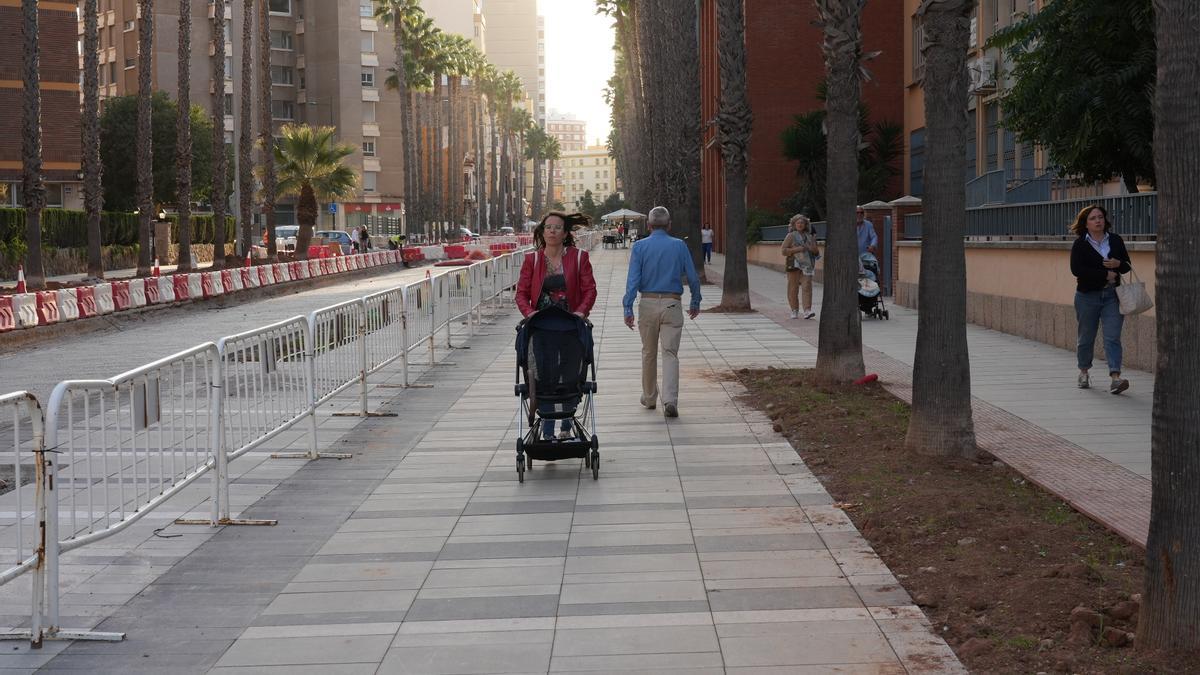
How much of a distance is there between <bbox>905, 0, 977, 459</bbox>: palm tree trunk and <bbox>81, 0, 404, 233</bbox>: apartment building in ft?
291

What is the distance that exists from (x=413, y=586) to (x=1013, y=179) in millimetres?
24757

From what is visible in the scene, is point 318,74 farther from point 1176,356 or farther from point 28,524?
point 1176,356

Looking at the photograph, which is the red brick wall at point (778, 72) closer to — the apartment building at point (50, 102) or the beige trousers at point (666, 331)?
the apartment building at point (50, 102)

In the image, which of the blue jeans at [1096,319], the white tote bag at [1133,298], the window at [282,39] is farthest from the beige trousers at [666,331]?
the window at [282,39]

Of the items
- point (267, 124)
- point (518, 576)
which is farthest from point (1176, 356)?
point (267, 124)

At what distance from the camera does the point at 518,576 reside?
274 inches

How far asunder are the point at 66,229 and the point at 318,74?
55.2 m

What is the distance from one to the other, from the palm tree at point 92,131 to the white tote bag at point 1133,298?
29.6 meters

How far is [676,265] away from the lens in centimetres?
1218

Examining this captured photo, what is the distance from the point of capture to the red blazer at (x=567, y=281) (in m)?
10.1

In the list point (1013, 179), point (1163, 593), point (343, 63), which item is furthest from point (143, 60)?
point (343, 63)

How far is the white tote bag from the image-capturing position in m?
12.4

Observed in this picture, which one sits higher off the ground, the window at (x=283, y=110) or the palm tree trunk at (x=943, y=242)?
the window at (x=283, y=110)

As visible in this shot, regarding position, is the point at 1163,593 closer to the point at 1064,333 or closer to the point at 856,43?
the point at 856,43
